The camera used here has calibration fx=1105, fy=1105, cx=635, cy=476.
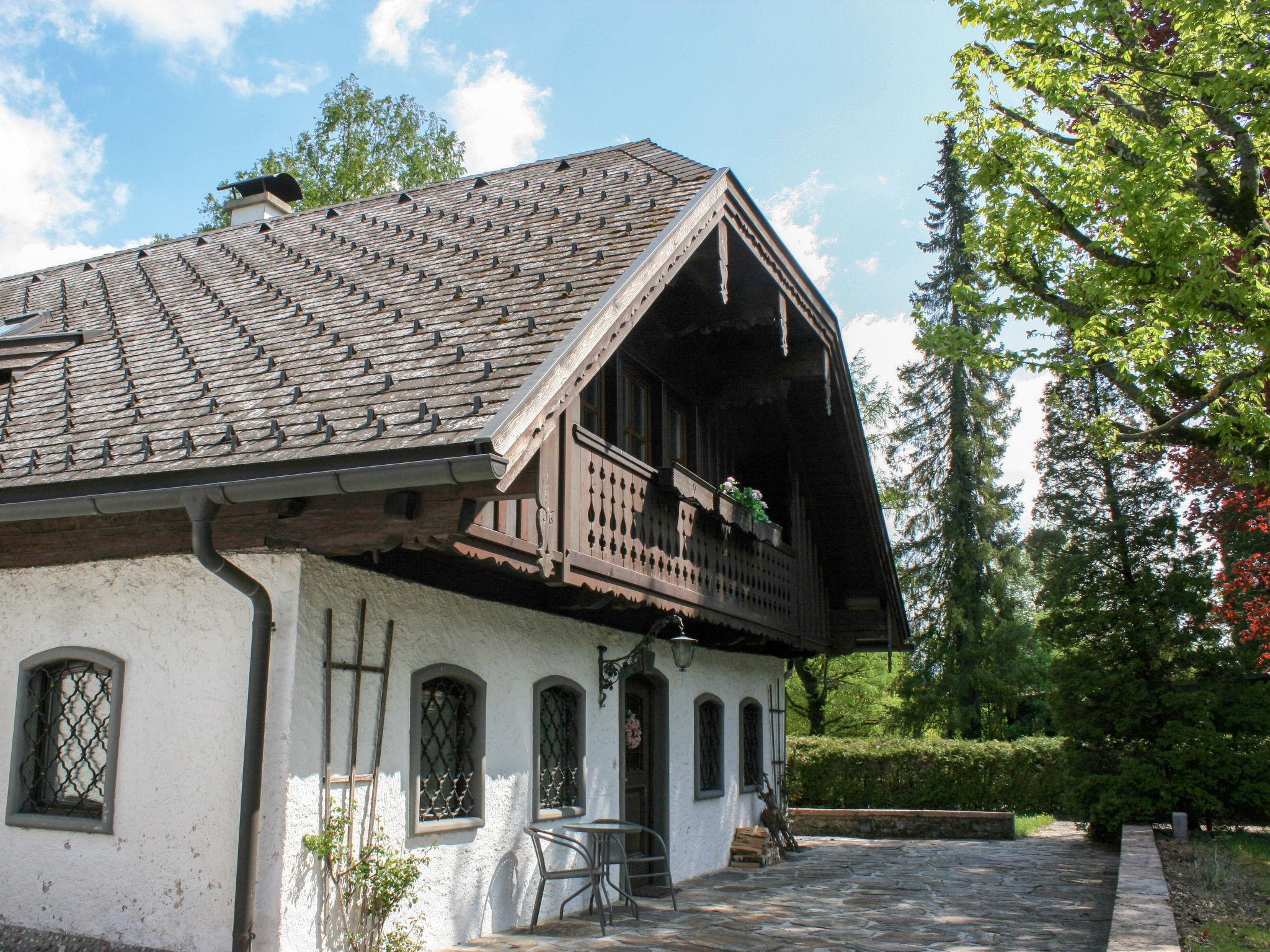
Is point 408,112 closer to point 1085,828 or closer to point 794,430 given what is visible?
point 794,430

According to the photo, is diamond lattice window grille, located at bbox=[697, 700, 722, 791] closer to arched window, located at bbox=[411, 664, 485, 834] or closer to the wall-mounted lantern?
the wall-mounted lantern

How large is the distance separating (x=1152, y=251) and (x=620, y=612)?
662 cm

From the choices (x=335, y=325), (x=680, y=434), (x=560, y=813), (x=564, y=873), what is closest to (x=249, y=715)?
(x=335, y=325)

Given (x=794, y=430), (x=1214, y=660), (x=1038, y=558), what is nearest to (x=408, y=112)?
(x=794, y=430)

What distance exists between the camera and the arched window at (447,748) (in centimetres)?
758

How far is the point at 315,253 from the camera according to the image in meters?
10.0

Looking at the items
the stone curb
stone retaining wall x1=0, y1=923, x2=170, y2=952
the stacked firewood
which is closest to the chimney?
the stacked firewood

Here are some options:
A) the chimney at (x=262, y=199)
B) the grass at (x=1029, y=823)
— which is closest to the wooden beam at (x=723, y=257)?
the chimney at (x=262, y=199)

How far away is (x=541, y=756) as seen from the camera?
30.1 feet

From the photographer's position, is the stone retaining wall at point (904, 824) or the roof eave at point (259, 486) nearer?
the roof eave at point (259, 486)

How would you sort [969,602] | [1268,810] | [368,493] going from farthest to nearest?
[969,602] < [1268,810] < [368,493]

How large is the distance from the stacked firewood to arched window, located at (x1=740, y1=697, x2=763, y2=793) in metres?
0.55

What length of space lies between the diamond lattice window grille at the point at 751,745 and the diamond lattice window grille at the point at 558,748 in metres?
4.68

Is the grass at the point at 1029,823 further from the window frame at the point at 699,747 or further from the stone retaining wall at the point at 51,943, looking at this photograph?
the stone retaining wall at the point at 51,943
